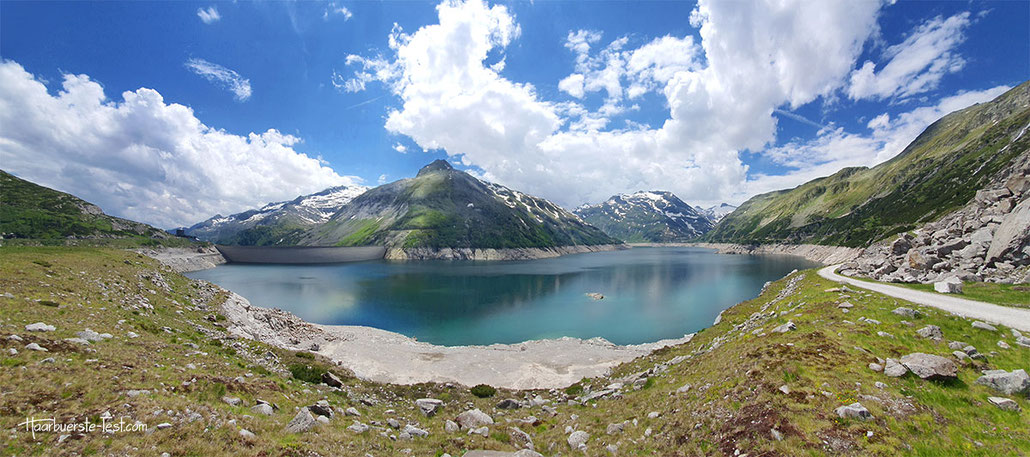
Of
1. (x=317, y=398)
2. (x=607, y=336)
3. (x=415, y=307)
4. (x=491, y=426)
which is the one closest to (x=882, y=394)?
(x=491, y=426)

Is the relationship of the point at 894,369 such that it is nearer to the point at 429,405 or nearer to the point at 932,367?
the point at 932,367

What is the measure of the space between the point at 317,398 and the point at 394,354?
22543 mm

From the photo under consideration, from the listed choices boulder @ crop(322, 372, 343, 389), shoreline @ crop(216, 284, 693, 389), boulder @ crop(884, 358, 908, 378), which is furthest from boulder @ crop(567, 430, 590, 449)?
shoreline @ crop(216, 284, 693, 389)

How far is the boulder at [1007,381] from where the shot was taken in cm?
1076

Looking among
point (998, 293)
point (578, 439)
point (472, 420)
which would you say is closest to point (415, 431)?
point (472, 420)

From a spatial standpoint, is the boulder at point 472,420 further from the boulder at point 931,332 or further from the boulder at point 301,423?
the boulder at point 931,332

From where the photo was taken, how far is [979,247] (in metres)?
32.8

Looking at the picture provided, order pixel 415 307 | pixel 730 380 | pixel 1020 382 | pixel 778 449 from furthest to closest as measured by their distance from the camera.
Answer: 1. pixel 415 307
2. pixel 730 380
3. pixel 1020 382
4. pixel 778 449

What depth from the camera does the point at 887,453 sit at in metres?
9.02

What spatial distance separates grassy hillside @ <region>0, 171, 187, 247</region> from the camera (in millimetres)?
125062

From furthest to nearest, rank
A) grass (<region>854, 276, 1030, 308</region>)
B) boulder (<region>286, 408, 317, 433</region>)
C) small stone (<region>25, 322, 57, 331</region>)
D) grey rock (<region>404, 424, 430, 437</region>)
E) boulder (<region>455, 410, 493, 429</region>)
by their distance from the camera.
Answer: grass (<region>854, 276, 1030, 308</region>), boulder (<region>455, 410, 493, 429</region>), small stone (<region>25, 322, 57, 331</region>), grey rock (<region>404, 424, 430, 437</region>), boulder (<region>286, 408, 317, 433</region>)

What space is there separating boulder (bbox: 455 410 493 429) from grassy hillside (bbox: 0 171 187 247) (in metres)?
181

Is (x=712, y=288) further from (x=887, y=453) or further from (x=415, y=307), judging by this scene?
(x=887, y=453)

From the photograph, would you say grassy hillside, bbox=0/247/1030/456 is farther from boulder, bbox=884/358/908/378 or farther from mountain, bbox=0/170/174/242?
mountain, bbox=0/170/174/242
